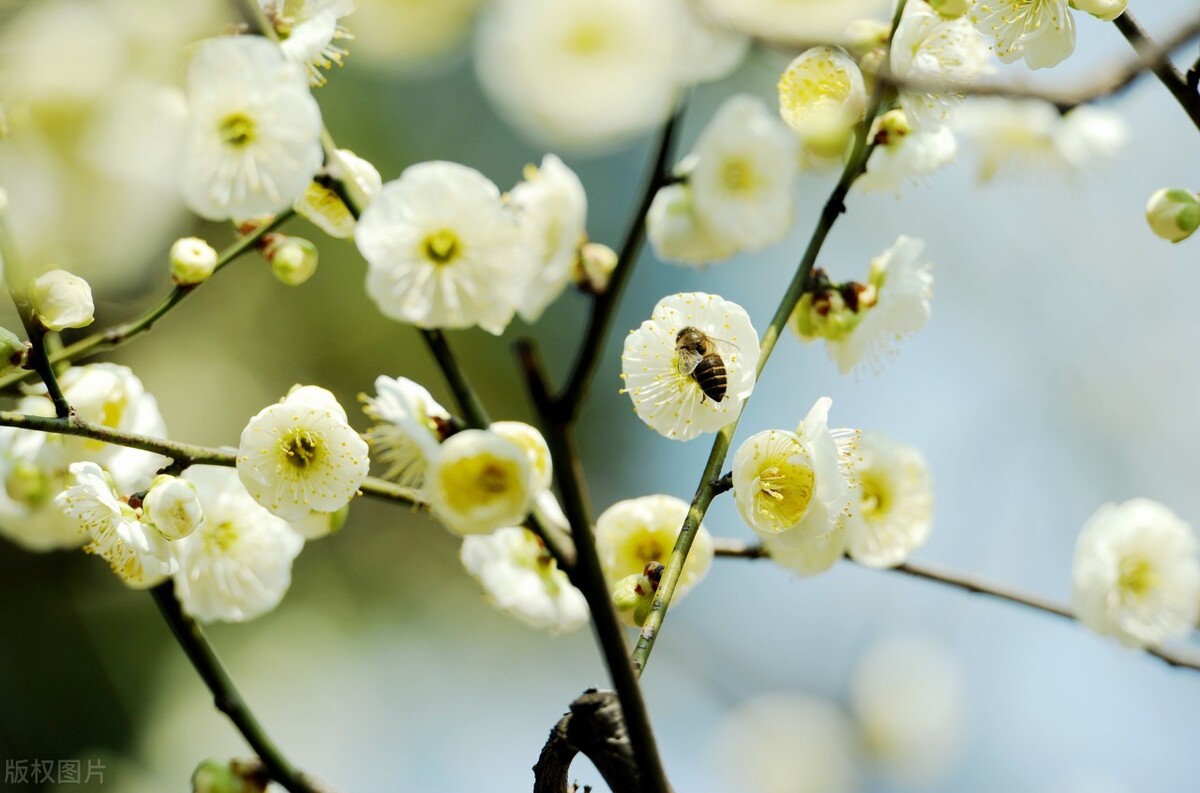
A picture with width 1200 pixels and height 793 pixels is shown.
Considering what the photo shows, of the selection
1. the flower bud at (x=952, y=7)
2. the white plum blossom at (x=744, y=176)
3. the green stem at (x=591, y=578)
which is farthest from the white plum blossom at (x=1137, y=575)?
the green stem at (x=591, y=578)

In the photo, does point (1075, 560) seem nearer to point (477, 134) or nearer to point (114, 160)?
point (114, 160)

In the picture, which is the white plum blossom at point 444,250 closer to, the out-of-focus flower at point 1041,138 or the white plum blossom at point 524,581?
the white plum blossom at point 524,581

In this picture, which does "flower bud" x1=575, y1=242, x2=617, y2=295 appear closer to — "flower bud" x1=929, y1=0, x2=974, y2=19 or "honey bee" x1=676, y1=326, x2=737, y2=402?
"honey bee" x1=676, y1=326, x2=737, y2=402

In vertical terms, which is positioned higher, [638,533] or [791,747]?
[638,533]

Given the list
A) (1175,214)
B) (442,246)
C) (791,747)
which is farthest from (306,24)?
(791,747)

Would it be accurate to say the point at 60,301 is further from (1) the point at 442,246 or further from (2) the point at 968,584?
(2) the point at 968,584

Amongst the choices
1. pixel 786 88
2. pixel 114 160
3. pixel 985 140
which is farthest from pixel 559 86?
pixel 786 88
